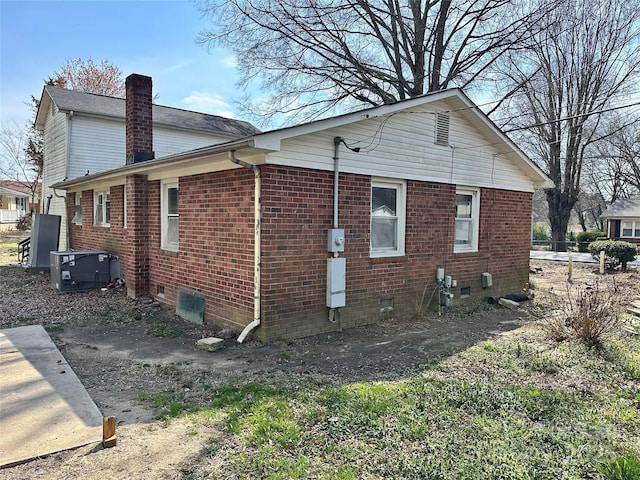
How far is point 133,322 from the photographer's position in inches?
292

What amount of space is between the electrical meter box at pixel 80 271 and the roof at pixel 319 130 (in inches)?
78.5

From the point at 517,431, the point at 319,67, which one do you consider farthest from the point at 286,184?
the point at 319,67

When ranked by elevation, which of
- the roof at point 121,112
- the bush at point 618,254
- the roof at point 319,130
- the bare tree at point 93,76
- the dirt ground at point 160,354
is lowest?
the dirt ground at point 160,354

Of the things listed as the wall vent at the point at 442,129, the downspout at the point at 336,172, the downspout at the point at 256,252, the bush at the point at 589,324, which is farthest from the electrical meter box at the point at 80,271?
the bush at the point at 589,324

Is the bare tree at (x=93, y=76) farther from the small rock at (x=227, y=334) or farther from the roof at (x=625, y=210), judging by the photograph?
the roof at (x=625, y=210)

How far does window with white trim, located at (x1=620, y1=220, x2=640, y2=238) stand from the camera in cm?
3209

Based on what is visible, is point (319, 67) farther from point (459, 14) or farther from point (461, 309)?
point (461, 309)

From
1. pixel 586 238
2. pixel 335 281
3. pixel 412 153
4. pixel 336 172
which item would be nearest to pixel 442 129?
pixel 412 153

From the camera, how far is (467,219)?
30.7ft

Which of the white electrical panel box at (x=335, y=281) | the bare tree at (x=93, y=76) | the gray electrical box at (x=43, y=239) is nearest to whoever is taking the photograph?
the white electrical panel box at (x=335, y=281)

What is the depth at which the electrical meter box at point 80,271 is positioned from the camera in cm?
990

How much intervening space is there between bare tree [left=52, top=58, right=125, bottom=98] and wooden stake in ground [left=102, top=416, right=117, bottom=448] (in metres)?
34.4

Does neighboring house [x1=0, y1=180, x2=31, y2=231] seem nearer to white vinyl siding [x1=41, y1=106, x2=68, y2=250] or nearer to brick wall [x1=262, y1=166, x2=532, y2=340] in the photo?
white vinyl siding [x1=41, y1=106, x2=68, y2=250]

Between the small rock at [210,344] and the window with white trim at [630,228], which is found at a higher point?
the window with white trim at [630,228]
